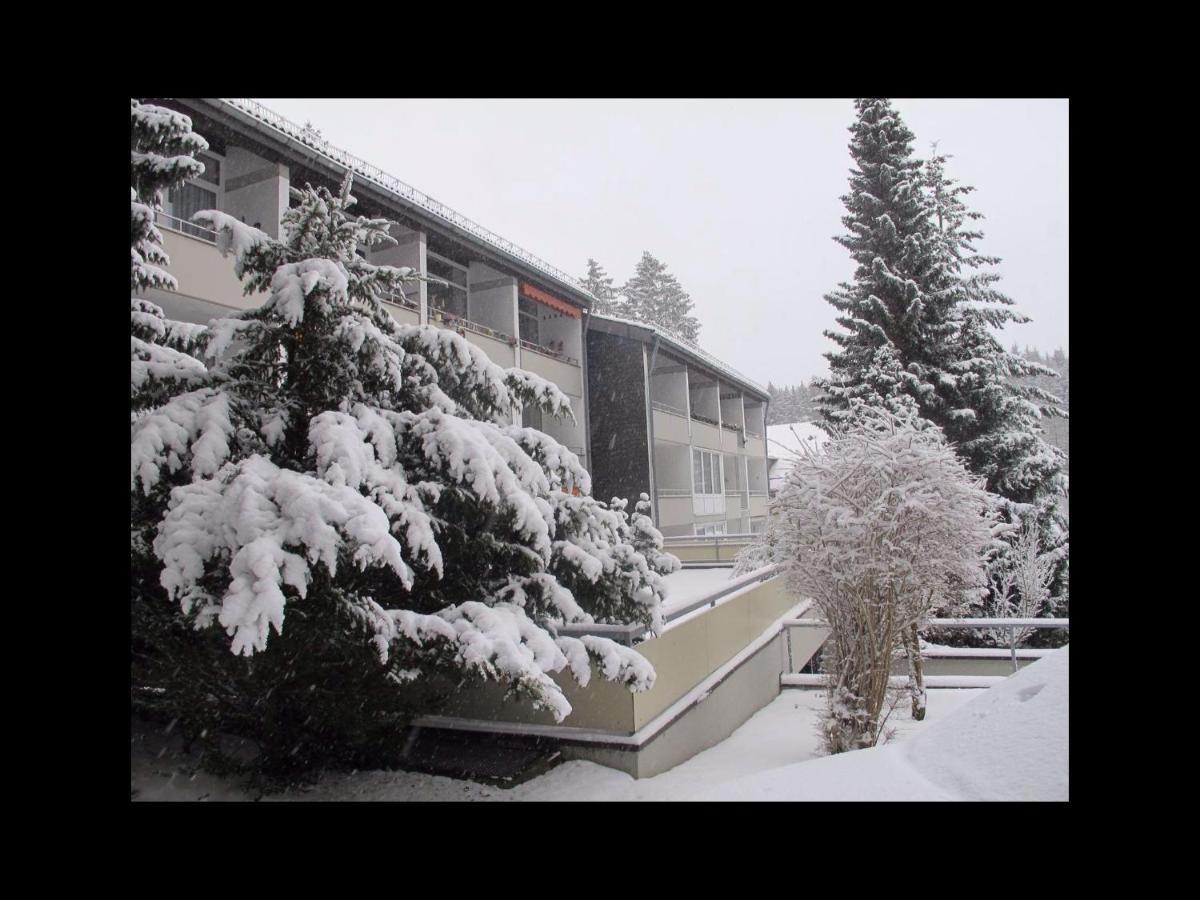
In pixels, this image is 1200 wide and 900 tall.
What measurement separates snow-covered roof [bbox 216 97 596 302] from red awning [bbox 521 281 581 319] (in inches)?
18.3

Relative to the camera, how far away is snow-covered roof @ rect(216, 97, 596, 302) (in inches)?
438

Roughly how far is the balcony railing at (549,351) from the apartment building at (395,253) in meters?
0.04

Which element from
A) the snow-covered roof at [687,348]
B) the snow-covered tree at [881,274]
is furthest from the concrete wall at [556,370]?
the snow-covered tree at [881,274]

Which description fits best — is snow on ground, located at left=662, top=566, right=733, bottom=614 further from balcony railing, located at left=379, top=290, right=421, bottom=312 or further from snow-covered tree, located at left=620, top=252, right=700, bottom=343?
snow-covered tree, located at left=620, top=252, right=700, bottom=343

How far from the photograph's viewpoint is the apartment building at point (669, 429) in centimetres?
2058

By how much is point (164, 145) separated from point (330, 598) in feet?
11.0

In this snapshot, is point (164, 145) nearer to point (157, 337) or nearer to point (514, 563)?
point (157, 337)

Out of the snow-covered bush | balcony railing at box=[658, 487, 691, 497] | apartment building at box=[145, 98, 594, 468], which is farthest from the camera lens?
balcony railing at box=[658, 487, 691, 497]

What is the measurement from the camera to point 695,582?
1255cm

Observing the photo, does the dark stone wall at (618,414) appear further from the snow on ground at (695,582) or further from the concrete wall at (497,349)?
the snow on ground at (695,582)

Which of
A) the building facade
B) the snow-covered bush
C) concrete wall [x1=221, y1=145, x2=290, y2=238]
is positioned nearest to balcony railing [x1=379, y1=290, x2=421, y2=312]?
the building facade

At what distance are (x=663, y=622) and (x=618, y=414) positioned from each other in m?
14.9
